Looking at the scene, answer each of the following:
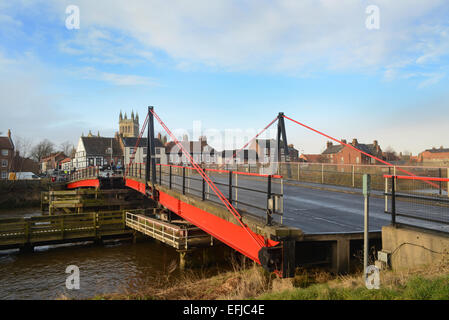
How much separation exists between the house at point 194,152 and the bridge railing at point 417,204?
72570mm

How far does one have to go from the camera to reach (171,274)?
45.2 feet

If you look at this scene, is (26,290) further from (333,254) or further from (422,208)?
(422,208)

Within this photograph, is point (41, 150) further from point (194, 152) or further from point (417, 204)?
point (417, 204)

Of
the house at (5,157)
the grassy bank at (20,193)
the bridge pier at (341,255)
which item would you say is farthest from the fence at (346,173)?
the house at (5,157)

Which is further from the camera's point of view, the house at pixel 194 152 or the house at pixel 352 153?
the house at pixel 194 152

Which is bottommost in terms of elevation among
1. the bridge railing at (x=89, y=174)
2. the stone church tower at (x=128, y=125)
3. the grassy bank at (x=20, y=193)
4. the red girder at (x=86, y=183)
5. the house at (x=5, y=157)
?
the grassy bank at (x=20, y=193)

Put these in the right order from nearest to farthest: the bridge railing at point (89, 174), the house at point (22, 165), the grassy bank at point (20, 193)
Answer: the bridge railing at point (89, 174) → the grassy bank at point (20, 193) → the house at point (22, 165)

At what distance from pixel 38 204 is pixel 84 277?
31598mm

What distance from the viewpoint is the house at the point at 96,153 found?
75.4 metres

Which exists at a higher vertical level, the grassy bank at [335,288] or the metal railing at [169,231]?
the grassy bank at [335,288]

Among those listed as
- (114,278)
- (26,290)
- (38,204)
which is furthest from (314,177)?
(38,204)

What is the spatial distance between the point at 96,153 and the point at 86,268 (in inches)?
2610
